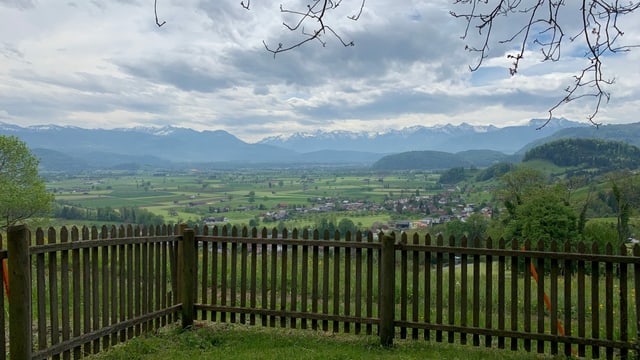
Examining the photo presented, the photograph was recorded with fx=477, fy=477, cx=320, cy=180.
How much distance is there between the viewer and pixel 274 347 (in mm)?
6730

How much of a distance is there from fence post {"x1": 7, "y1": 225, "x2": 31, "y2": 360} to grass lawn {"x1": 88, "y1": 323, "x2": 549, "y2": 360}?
1.18 m

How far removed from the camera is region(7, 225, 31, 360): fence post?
4.97 m

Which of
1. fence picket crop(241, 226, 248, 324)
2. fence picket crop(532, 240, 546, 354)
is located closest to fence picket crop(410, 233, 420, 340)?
fence picket crop(532, 240, 546, 354)

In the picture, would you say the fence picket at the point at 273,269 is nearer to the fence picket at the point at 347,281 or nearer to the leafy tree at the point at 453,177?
the fence picket at the point at 347,281

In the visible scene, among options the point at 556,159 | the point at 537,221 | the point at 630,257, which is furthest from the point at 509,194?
the point at 556,159

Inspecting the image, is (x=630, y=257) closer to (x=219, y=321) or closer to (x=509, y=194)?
(x=219, y=321)

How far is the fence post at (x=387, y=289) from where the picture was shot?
271 inches

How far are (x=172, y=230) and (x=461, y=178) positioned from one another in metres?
115

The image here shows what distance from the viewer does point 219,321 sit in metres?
8.18

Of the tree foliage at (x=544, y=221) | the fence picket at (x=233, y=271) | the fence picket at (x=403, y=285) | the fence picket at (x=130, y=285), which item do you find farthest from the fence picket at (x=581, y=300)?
the tree foliage at (x=544, y=221)

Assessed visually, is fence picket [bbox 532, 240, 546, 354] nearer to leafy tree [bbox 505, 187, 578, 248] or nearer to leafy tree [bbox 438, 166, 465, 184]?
leafy tree [bbox 505, 187, 578, 248]

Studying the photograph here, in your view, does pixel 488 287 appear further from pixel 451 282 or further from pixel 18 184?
pixel 18 184

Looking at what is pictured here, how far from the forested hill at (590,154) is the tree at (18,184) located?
68.0 metres

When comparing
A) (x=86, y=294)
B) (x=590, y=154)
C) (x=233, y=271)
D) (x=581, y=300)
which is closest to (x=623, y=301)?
(x=581, y=300)
